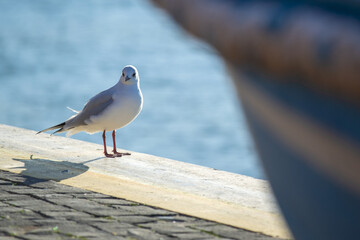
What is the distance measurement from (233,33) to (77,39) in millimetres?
28814

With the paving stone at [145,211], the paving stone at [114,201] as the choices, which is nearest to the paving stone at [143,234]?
the paving stone at [145,211]

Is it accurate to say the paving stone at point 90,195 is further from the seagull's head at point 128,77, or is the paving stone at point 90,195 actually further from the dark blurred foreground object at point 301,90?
the dark blurred foreground object at point 301,90

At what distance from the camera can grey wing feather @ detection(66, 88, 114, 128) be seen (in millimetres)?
6434

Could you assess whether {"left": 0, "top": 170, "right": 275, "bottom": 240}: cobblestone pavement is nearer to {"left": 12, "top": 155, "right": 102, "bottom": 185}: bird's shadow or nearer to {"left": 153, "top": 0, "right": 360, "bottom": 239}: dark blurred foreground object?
{"left": 12, "top": 155, "right": 102, "bottom": 185}: bird's shadow

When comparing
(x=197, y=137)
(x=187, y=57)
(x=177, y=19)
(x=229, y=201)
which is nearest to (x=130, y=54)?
(x=187, y=57)

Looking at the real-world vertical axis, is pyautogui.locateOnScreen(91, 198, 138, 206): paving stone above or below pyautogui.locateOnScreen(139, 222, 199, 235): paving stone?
above

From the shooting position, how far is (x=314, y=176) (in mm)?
1933

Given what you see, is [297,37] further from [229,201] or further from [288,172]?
[229,201]

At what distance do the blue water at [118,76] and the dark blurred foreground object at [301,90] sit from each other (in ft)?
18.2

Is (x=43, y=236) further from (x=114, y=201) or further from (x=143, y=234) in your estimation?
(x=114, y=201)

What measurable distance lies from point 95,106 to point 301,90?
4.77 metres

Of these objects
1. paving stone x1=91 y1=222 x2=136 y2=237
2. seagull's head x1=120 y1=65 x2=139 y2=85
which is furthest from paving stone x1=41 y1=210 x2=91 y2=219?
seagull's head x1=120 y1=65 x2=139 y2=85

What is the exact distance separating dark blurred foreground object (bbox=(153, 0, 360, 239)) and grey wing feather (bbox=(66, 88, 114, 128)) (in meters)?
4.24

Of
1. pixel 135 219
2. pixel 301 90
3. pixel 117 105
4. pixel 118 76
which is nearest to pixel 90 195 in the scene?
pixel 135 219
